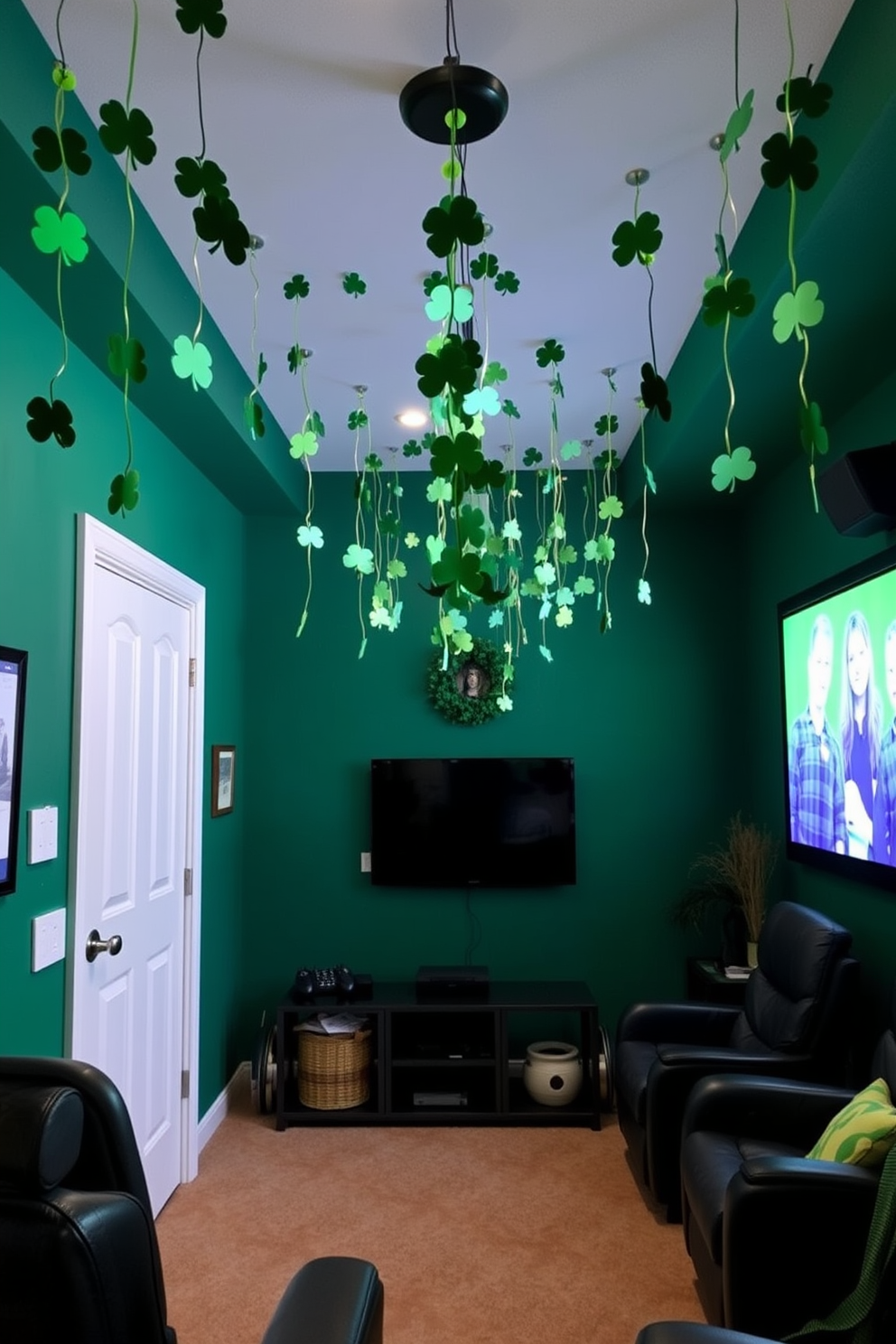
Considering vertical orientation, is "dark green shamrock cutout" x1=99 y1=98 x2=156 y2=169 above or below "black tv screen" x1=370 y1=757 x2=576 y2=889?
above

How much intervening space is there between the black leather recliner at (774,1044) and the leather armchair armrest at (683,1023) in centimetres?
14

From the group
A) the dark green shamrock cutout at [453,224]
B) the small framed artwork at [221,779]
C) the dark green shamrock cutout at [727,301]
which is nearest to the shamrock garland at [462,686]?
the small framed artwork at [221,779]

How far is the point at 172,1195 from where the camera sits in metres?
3.60

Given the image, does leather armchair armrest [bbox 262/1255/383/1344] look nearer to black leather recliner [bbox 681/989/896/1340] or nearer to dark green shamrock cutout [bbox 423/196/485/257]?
black leather recliner [bbox 681/989/896/1340]

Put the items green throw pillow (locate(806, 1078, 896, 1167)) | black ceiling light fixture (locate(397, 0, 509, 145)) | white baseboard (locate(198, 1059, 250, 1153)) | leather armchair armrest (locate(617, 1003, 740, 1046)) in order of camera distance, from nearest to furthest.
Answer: black ceiling light fixture (locate(397, 0, 509, 145)) < green throw pillow (locate(806, 1078, 896, 1167)) < leather armchair armrest (locate(617, 1003, 740, 1046)) < white baseboard (locate(198, 1059, 250, 1153))

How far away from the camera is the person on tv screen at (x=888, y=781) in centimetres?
300

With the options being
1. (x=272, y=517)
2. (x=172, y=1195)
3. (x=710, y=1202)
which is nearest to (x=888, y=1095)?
(x=710, y=1202)

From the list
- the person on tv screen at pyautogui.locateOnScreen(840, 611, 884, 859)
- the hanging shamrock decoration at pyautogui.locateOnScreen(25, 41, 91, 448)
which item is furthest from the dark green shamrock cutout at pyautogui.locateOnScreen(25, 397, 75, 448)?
the person on tv screen at pyautogui.locateOnScreen(840, 611, 884, 859)

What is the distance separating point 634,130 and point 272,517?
10.2 feet

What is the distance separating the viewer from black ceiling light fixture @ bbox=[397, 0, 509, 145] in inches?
82.7

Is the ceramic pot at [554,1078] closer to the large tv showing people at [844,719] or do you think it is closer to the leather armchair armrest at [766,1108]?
the large tv showing people at [844,719]

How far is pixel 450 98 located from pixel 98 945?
7.94 feet

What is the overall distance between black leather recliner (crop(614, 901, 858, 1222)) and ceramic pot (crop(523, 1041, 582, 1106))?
2.09ft

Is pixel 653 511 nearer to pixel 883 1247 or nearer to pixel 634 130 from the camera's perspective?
pixel 634 130
